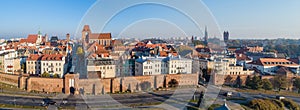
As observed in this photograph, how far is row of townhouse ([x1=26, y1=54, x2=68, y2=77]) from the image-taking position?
1216 centimetres

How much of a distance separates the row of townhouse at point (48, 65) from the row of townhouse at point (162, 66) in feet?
11.7

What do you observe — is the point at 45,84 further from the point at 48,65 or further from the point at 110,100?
the point at 110,100

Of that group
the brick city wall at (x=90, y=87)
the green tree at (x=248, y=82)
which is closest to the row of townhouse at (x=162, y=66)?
the green tree at (x=248, y=82)

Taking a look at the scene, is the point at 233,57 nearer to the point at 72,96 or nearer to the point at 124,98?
the point at 124,98

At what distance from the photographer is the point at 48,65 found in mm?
12188

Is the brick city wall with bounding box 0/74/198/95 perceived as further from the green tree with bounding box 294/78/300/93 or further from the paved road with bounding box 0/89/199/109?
the green tree with bounding box 294/78/300/93

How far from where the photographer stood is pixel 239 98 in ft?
32.6

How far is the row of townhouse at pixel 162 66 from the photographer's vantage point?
40.0 feet

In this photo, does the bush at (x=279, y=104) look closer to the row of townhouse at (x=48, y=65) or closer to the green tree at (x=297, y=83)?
the green tree at (x=297, y=83)

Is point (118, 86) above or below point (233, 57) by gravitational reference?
below


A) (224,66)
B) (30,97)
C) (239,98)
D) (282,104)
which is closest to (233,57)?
(224,66)

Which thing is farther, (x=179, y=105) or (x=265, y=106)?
(x=179, y=105)

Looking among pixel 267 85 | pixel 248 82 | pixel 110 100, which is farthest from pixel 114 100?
pixel 267 85

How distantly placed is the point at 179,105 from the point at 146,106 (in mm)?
1061
